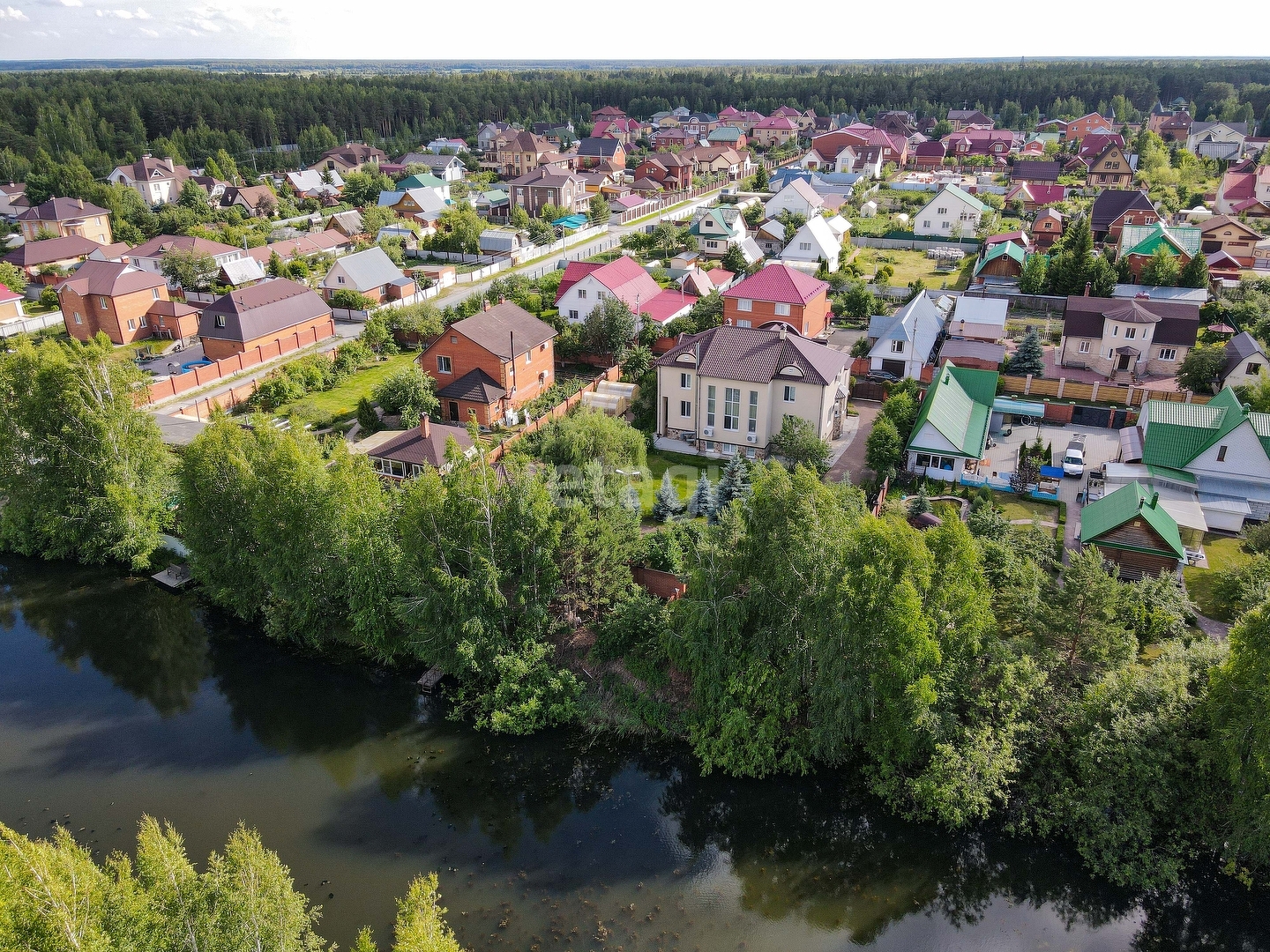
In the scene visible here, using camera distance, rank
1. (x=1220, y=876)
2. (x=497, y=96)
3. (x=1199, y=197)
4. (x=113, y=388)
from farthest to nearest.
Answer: (x=497, y=96)
(x=1199, y=197)
(x=113, y=388)
(x=1220, y=876)

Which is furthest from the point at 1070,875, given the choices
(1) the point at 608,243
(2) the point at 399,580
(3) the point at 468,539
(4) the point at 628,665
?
(1) the point at 608,243

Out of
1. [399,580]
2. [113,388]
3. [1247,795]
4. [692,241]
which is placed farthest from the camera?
[692,241]

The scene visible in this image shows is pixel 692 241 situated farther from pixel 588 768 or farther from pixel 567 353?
pixel 588 768

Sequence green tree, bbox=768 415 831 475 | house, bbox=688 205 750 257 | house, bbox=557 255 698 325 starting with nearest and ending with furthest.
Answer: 1. green tree, bbox=768 415 831 475
2. house, bbox=557 255 698 325
3. house, bbox=688 205 750 257

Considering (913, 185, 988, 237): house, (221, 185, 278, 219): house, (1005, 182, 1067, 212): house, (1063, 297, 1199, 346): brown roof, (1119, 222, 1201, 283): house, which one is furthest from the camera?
(221, 185, 278, 219): house

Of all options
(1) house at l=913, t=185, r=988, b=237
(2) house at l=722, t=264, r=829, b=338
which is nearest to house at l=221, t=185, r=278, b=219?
(2) house at l=722, t=264, r=829, b=338

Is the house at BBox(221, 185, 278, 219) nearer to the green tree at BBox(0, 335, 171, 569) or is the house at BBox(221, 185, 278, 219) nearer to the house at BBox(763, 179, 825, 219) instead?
the house at BBox(763, 179, 825, 219)
